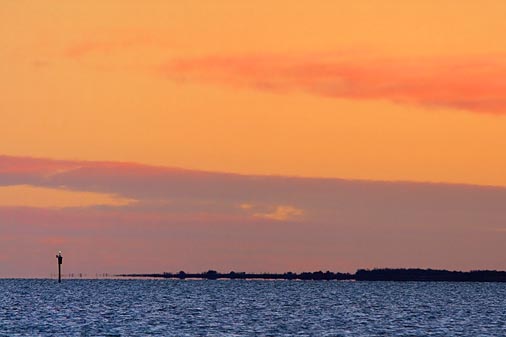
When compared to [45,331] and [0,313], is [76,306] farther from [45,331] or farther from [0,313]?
[45,331]

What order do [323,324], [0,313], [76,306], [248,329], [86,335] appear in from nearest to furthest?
[86,335], [248,329], [323,324], [0,313], [76,306]

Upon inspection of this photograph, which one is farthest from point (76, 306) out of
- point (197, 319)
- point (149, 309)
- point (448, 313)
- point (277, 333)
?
point (277, 333)

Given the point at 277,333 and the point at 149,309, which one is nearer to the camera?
the point at 277,333

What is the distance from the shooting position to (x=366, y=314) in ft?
458

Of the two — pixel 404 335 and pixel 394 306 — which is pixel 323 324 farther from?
pixel 394 306

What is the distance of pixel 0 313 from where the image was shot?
454 ft

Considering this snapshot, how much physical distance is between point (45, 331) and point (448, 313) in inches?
2505

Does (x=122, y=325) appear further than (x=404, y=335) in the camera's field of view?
Yes

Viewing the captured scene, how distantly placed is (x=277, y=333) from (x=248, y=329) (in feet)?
19.0

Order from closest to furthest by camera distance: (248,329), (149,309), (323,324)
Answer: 1. (248,329)
2. (323,324)
3. (149,309)

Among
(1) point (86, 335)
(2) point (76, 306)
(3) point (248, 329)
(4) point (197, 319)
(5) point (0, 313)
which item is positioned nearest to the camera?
(1) point (86, 335)

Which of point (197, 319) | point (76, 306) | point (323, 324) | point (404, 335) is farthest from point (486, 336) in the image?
point (76, 306)

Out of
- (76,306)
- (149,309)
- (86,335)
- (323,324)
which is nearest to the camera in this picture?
(86,335)

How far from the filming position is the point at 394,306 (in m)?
166
